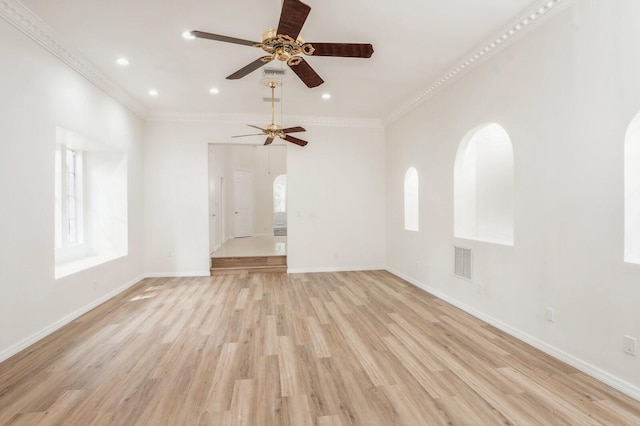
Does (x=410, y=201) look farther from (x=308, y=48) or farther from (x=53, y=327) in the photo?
(x=53, y=327)

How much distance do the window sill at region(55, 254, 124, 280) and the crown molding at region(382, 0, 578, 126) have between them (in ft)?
17.5

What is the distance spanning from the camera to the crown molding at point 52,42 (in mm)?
2828

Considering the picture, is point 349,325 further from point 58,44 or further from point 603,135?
point 58,44

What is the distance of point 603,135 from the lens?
2.44 meters

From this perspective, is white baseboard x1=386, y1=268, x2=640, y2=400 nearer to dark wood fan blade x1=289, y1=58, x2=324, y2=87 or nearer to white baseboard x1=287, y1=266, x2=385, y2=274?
white baseboard x1=287, y1=266, x2=385, y2=274

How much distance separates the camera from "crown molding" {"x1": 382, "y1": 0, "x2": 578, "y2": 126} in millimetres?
2803

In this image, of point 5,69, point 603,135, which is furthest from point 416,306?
point 5,69

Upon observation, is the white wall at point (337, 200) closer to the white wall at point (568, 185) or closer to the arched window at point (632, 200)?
the white wall at point (568, 185)

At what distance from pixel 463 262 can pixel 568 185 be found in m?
1.73

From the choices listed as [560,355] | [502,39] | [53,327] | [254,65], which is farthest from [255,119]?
[560,355]

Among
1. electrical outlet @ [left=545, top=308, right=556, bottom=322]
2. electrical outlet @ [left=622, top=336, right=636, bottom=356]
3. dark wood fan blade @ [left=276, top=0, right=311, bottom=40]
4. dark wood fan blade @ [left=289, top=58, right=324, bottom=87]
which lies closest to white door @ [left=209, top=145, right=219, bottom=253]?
dark wood fan blade @ [left=289, top=58, right=324, bottom=87]

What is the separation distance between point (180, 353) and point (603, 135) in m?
3.90

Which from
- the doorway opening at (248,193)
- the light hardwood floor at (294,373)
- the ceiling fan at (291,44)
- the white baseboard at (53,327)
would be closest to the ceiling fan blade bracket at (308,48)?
the ceiling fan at (291,44)

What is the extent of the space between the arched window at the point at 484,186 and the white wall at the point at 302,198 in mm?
2581
